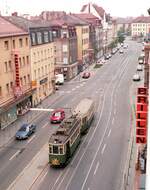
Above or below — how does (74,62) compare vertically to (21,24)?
below

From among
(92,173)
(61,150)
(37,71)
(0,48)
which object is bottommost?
(92,173)

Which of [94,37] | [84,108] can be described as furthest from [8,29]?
[94,37]

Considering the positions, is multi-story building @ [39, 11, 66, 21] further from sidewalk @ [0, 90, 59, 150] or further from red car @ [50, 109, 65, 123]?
red car @ [50, 109, 65, 123]

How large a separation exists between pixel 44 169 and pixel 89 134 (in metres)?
13.3

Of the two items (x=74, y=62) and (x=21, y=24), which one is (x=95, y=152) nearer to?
(x=21, y=24)

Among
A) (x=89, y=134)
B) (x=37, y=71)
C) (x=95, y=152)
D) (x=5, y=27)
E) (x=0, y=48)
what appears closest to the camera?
(x=95, y=152)

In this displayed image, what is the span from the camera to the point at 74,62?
339 feet

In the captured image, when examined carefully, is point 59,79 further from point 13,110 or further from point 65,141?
point 65,141

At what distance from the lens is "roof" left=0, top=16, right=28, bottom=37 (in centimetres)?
5664

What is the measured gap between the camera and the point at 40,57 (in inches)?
2859

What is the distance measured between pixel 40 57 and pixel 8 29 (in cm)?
1405

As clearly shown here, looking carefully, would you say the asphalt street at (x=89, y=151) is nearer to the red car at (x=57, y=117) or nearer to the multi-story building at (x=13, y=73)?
the red car at (x=57, y=117)

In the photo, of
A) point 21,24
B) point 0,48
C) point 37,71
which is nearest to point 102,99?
point 37,71

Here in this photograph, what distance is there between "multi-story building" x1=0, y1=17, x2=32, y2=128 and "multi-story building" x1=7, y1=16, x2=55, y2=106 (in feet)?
7.35
